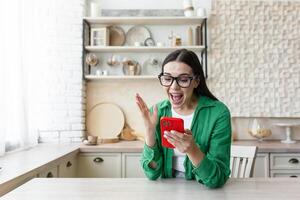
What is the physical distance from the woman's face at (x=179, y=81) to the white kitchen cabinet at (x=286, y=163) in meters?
1.73

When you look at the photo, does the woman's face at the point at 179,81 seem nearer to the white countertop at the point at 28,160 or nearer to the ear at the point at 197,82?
the ear at the point at 197,82

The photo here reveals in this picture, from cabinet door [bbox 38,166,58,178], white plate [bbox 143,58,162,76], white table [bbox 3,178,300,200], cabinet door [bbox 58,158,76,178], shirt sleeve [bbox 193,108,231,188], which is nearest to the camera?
white table [bbox 3,178,300,200]

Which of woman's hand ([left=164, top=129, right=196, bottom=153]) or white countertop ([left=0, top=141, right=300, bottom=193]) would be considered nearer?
woman's hand ([left=164, top=129, right=196, bottom=153])

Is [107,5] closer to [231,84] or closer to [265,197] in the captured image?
[231,84]

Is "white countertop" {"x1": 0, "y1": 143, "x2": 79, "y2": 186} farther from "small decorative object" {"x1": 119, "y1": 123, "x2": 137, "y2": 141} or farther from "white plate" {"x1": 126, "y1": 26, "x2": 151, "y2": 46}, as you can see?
"white plate" {"x1": 126, "y1": 26, "x2": 151, "y2": 46}

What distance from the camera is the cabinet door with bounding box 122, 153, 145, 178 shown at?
2811 mm

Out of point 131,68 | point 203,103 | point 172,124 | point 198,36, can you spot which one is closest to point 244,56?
point 198,36

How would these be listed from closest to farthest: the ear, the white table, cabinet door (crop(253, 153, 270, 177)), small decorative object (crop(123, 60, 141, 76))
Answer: the white table, the ear, cabinet door (crop(253, 153, 270, 177)), small decorative object (crop(123, 60, 141, 76))

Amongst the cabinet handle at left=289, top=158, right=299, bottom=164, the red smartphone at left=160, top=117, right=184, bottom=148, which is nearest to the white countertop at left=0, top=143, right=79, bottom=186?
the red smartphone at left=160, top=117, right=184, bottom=148

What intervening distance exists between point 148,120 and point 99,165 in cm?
167

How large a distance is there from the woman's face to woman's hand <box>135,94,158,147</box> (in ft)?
0.35

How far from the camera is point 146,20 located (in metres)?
3.32

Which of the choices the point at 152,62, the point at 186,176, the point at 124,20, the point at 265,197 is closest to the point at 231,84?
the point at 152,62

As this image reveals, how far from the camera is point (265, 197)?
110 centimetres
